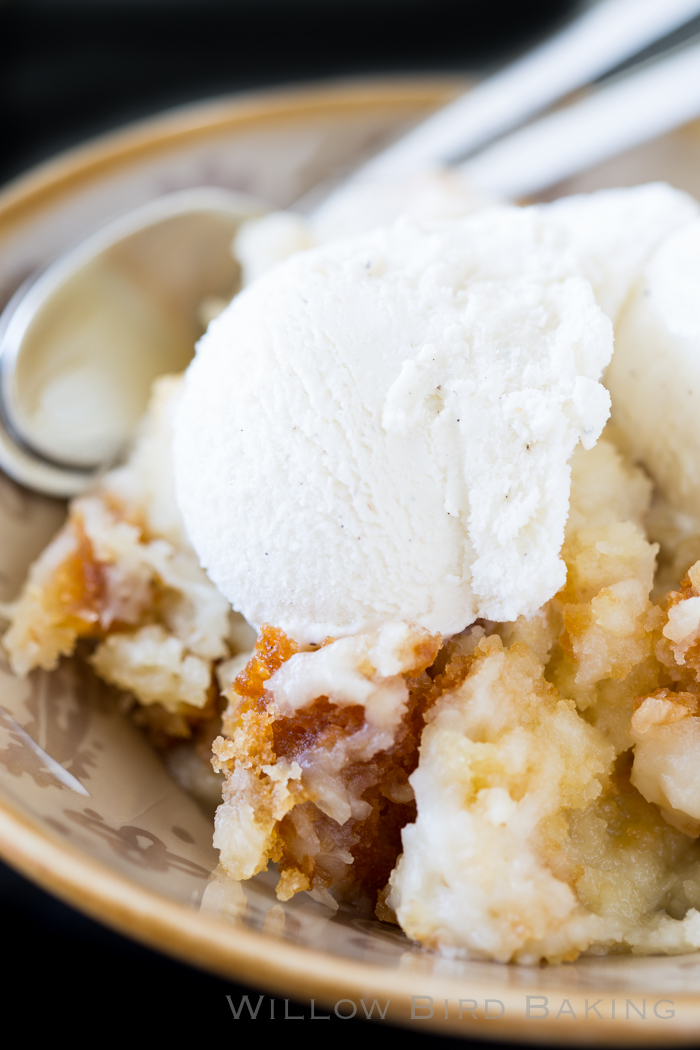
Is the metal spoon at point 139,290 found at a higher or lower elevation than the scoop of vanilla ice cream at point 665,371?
higher

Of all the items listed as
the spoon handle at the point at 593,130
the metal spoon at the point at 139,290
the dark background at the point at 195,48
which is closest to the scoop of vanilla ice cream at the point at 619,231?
the spoon handle at the point at 593,130

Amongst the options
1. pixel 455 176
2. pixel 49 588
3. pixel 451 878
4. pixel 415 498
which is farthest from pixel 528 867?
pixel 455 176

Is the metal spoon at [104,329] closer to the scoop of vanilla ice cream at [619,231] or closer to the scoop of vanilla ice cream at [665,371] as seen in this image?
the scoop of vanilla ice cream at [619,231]

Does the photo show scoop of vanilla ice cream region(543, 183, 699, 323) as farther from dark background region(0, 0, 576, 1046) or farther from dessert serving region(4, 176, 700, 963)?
dark background region(0, 0, 576, 1046)

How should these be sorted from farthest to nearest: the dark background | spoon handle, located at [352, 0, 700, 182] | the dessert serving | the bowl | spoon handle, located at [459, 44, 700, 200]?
the dark background → spoon handle, located at [352, 0, 700, 182] → spoon handle, located at [459, 44, 700, 200] → the dessert serving → the bowl

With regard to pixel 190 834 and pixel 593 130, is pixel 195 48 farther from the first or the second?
pixel 190 834

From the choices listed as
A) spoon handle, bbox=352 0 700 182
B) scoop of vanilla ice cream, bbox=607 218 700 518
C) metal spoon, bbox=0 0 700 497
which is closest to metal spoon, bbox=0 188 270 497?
metal spoon, bbox=0 0 700 497

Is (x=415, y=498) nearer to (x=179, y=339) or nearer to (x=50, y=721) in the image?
(x=50, y=721)

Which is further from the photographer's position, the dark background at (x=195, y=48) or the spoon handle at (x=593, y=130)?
the dark background at (x=195, y=48)
